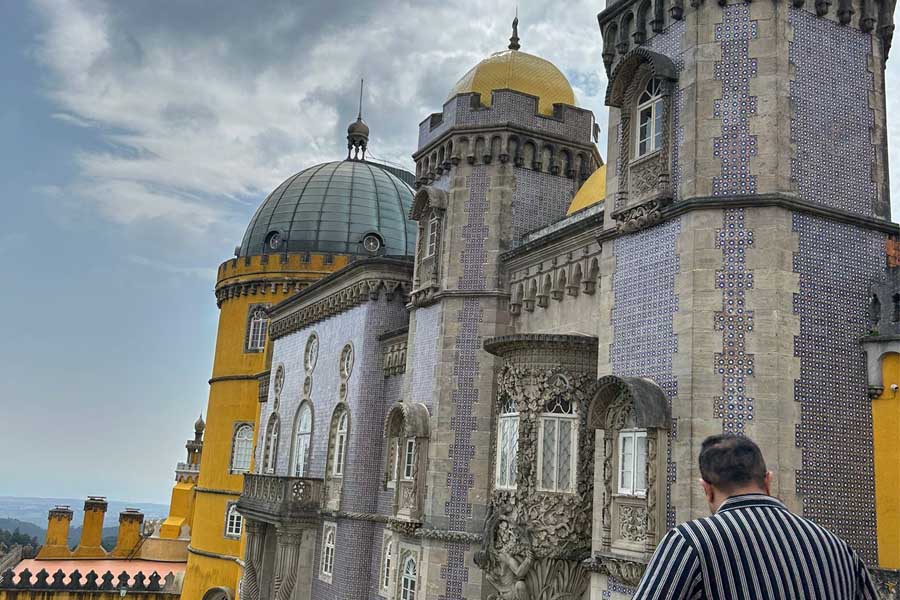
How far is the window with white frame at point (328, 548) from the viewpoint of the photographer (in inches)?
894

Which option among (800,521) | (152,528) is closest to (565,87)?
(800,521)

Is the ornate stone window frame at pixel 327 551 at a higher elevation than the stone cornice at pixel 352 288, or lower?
lower

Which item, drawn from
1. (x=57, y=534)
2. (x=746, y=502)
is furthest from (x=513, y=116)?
(x=57, y=534)

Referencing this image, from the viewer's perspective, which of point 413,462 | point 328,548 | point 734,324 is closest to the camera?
point 734,324

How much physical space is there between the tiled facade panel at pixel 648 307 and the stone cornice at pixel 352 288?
10.2 m

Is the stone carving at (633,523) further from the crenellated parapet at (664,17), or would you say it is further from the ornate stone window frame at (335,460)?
the ornate stone window frame at (335,460)

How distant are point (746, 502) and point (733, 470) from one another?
132 millimetres

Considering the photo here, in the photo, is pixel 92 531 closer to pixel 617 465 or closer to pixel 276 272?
pixel 276 272

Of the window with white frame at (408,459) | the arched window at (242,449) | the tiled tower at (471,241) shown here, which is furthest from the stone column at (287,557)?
the arched window at (242,449)

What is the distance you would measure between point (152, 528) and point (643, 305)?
45.9 m

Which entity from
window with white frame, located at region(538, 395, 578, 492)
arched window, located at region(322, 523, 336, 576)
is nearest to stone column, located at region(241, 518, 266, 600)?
arched window, located at region(322, 523, 336, 576)

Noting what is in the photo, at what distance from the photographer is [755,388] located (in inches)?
436

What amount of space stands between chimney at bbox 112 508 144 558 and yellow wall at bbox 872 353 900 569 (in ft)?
147

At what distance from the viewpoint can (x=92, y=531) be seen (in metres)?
47.3
